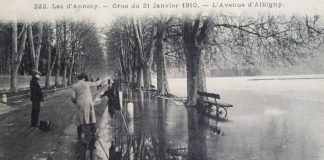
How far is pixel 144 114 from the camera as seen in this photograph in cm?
1616

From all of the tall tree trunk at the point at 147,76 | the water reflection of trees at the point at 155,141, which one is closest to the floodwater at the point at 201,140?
the water reflection of trees at the point at 155,141

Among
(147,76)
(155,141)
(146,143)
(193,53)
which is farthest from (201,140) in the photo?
(147,76)

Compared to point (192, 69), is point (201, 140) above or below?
below

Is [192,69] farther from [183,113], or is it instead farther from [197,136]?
[197,136]

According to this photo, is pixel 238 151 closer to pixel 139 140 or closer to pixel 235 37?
pixel 139 140

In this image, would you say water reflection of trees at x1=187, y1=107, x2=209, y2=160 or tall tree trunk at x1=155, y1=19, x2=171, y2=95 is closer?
water reflection of trees at x1=187, y1=107, x2=209, y2=160

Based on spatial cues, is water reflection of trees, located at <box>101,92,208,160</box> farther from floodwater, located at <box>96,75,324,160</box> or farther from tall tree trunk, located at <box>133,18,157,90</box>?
tall tree trunk, located at <box>133,18,157,90</box>

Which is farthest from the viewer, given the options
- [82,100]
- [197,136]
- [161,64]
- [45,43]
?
[45,43]

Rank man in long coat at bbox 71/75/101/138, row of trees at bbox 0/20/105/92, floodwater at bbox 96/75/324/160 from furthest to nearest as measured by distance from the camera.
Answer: row of trees at bbox 0/20/105/92, man in long coat at bbox 71/75/101/138, floodwater at bbox 96/75/324/160

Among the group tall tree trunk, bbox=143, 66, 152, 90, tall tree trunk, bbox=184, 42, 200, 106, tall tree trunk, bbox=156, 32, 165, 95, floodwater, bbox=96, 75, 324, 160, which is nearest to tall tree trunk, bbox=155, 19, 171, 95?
tall tree trunk, bbox=156, 32, 165, 95

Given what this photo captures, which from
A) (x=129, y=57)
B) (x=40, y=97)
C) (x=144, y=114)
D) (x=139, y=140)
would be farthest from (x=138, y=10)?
(x=129, y=57)

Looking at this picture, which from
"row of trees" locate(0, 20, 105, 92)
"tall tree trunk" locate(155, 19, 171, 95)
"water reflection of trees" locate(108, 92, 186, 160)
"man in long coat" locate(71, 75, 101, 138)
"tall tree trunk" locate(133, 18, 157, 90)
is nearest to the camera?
"water reflection of trees" locate(108, 92, 186, 160)

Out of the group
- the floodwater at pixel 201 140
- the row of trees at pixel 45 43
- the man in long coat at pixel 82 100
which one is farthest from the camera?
the row of trees at pixel 45 43

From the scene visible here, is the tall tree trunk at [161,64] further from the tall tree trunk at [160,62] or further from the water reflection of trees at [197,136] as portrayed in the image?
the water reflection of trees at [197,136]
